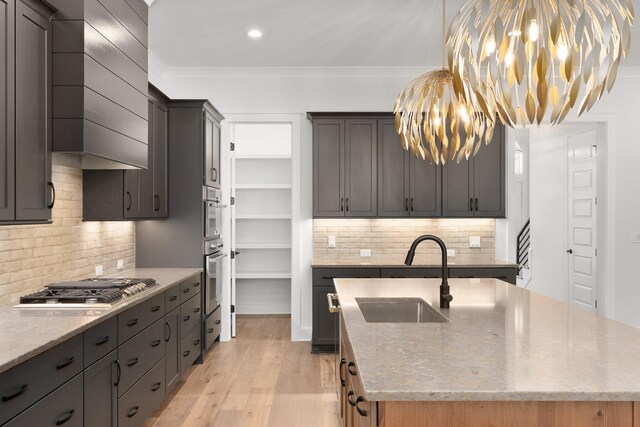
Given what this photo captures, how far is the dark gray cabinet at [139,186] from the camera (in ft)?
11.5

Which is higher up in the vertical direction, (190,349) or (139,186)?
(139,186)

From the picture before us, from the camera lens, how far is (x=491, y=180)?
509cm

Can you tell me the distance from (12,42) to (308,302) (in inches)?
154

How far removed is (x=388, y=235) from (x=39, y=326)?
3841 millimetres

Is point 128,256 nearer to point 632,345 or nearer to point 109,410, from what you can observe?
point 109,410

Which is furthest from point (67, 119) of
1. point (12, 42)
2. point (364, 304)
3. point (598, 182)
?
point (598, 182)

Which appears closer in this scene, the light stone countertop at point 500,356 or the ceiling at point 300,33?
the light stone countertop at point 500,356

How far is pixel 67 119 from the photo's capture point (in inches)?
96.7

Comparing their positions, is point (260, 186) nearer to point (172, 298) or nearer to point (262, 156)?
point (262, 156)

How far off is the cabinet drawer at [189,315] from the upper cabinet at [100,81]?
4.39ft

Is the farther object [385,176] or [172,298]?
[385,176]

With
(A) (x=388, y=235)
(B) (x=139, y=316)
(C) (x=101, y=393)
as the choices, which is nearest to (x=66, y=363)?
(C) (x=101, y=393)

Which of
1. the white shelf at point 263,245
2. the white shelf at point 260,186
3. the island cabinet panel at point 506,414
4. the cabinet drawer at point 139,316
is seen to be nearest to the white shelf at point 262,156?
the white shelf at point 260,186

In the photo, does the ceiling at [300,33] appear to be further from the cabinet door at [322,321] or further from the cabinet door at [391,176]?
the cabinet door at [322,321]
